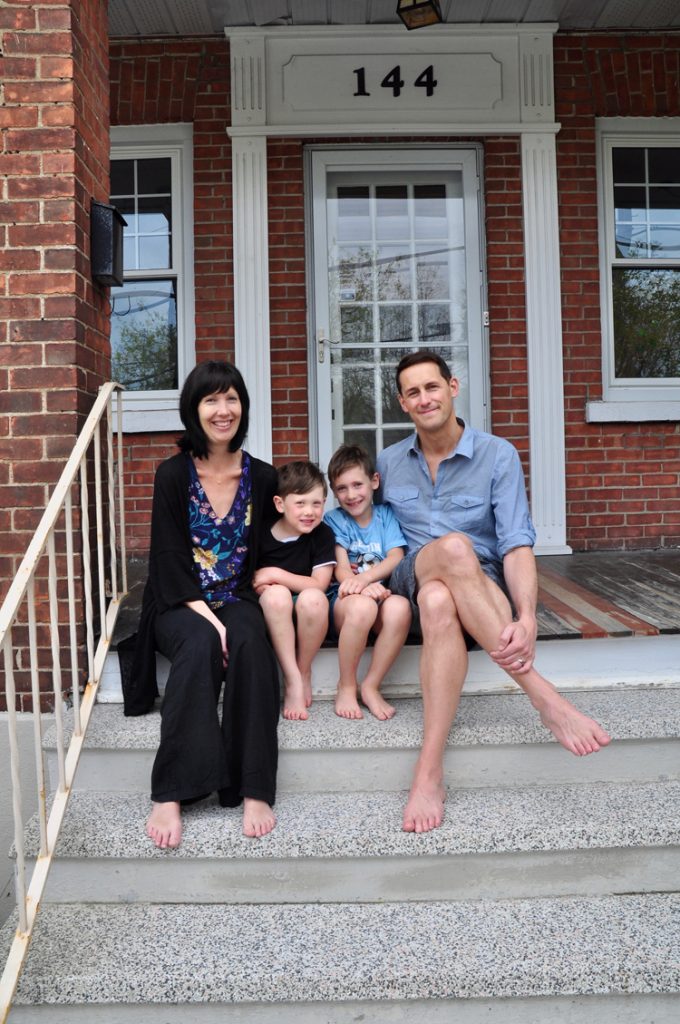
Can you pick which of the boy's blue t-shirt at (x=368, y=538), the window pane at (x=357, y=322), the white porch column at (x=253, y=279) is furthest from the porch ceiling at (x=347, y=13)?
the boy's blue t-shirt at (x=368, y=538)

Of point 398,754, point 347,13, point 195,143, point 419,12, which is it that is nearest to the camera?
point 398,754

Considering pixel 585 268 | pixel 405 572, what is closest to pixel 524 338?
pixel 585 268

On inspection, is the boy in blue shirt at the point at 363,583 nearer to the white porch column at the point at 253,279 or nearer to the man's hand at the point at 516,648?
the man's hand at the point at 516,648

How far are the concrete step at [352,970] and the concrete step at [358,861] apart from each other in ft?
0.37

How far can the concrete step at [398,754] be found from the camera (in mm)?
2396

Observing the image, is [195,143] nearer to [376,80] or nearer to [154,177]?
[154,177]

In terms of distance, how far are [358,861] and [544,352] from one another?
3411mm

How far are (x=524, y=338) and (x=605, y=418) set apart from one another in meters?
0.65

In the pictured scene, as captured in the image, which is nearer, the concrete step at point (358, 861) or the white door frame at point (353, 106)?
the concrete step at point (358, 861)

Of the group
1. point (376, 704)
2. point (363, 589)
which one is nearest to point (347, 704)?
point (376, 704)

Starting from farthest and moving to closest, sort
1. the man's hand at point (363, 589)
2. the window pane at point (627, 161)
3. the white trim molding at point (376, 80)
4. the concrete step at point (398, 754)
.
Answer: the window pane at point (627, 161) < the white trim molding at point (376, 80) < the man's hand at point (363, 589) < the concrete step at point (398, 754)

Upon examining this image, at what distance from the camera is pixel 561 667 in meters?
2.78

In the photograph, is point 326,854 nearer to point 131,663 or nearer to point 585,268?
point 131,663

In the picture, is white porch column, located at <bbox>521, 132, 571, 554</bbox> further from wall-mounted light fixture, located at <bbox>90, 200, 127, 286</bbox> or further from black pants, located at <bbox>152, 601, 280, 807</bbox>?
black pants, located at <bbox>152, 601, 280, 807</bbox>
